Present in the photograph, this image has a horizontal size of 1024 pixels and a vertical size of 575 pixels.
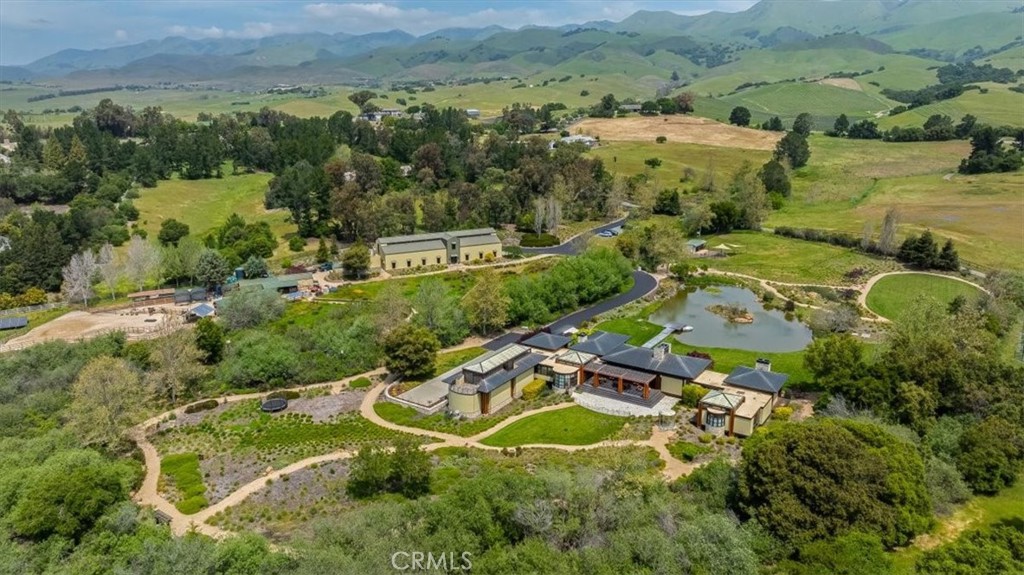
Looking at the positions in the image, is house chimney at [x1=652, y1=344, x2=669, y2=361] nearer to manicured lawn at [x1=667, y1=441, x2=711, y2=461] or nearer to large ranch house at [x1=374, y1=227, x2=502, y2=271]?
manicured lawn at [x1=667, y1=441, x2=711, y2=461]

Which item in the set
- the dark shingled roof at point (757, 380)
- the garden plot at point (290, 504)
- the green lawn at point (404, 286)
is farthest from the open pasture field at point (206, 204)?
the dark shingled roof at point (757, 380)

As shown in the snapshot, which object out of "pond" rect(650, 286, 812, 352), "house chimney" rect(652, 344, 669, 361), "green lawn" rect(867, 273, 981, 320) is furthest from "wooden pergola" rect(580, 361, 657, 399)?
"green lawn" rect(867, 273, 981, 320)

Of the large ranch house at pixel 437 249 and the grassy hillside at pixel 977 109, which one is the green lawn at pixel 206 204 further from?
the grassy hillside at pixel 977 109

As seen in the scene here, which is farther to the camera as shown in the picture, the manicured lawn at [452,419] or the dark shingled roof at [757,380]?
the dark shingled roof at [757,380]

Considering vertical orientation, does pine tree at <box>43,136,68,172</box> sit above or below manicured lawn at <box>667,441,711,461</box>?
above

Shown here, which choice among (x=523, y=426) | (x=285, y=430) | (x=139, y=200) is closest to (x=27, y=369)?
(x=285, y=430)

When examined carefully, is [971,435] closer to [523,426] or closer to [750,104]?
[523,426]
